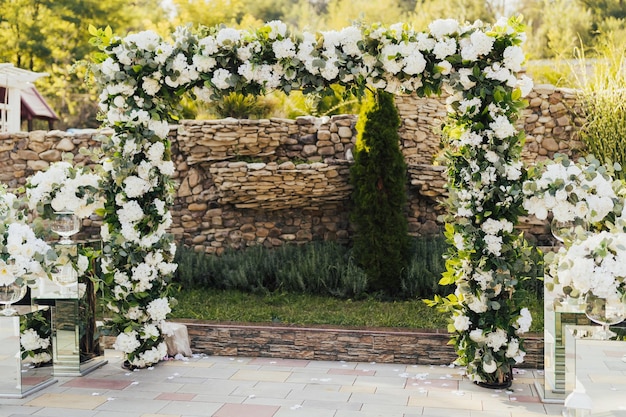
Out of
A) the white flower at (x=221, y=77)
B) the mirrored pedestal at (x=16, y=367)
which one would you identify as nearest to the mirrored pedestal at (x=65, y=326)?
the mirrored pedestal at (x=16, y=367)

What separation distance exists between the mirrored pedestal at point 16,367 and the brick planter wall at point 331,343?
1.49m

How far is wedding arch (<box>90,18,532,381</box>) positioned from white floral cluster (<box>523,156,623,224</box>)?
0.94 feet

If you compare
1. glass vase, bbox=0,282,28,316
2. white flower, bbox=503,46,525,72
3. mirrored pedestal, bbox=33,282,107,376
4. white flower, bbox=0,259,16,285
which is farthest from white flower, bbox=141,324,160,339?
white flower, bbox=503,46,525,72

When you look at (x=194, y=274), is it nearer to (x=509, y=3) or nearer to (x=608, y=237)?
(x=608, y=237)

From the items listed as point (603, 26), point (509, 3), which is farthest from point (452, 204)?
point (509, 3)

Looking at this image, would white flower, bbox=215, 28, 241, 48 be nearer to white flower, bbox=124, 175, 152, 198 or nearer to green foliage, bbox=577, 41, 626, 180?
white flower, bbox=124, 175, 152, 198

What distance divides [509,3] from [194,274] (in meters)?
19.7

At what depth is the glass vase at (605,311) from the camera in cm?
405

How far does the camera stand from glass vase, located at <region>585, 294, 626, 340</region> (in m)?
4.05

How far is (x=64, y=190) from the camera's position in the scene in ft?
17.6

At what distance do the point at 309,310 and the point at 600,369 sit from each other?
3.77m

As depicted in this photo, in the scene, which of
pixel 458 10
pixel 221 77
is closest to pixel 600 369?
pixel 221 77

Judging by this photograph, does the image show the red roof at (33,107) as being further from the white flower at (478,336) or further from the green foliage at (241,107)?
the white flower at (478,336)

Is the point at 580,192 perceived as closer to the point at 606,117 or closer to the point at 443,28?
the point at 443,28
